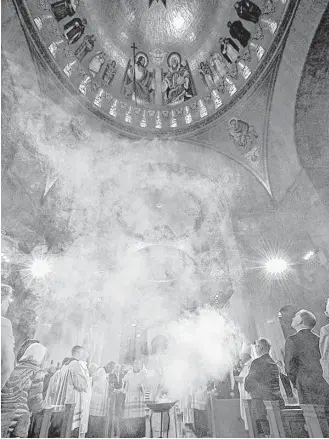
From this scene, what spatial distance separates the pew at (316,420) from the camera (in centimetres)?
319

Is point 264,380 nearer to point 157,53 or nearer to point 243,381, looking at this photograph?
point 243,381

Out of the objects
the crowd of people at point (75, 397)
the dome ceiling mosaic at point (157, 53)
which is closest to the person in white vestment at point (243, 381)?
the crowd of people at point (75, 397)

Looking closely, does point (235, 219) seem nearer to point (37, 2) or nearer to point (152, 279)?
point (152, 279)

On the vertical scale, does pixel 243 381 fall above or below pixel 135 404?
above

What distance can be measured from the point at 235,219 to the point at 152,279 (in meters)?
4.24

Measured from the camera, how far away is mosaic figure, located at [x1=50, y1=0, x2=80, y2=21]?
7355 mm

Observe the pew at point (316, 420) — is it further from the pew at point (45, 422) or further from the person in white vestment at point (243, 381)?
the pew at point (45, 422)

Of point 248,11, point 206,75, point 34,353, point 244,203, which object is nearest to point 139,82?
point 206,75

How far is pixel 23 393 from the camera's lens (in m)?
A: 3.28

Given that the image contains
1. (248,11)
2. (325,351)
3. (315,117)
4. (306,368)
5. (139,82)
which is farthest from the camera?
(139,82)

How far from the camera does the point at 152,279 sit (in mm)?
10000

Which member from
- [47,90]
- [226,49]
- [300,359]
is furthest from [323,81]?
[47,90]

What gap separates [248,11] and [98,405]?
11.3 metres

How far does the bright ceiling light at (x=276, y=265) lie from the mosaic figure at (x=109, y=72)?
8891 mm
